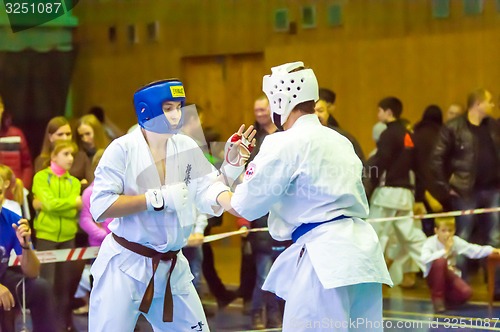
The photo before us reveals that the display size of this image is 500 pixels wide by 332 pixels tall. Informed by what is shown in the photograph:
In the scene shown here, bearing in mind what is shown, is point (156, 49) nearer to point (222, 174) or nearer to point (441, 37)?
point (441, 37)

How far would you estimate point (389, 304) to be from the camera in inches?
303

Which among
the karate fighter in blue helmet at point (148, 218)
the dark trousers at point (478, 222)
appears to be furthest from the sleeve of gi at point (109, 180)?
the dark trousers at point (478, 222)

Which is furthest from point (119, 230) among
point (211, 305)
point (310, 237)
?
point (211, 305)

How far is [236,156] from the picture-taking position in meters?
4.76

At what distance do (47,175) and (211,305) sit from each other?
158 cm

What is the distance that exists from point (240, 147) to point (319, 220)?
60cm

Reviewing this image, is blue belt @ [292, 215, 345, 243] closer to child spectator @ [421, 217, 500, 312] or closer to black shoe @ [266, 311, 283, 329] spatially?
black shoe @ [266, 311, 283, 329]

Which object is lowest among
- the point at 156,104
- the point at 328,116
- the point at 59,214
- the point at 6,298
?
the point at 6,298

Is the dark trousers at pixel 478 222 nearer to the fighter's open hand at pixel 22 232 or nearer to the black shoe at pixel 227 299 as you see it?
the black shoe at pixel 227 299

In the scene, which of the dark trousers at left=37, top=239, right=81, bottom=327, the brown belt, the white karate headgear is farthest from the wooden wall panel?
the white karate headgear

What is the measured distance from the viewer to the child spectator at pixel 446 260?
7.72 metres

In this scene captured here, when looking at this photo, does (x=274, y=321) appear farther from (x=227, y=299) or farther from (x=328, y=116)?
(x=328, y=116)

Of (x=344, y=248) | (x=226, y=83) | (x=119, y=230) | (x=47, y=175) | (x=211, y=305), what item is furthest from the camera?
(x=226, y=83)

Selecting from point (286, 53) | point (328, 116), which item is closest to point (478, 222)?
point (328, 116)
